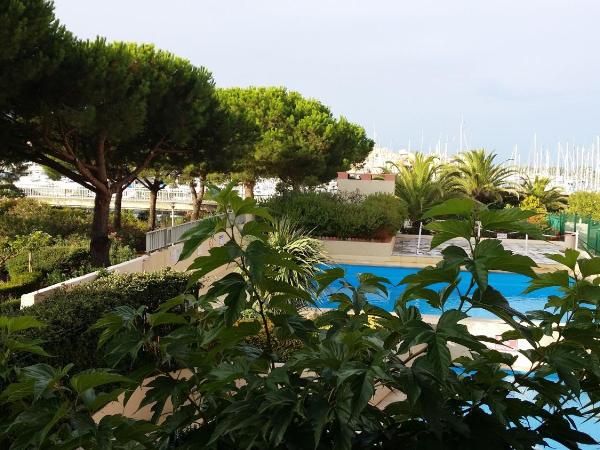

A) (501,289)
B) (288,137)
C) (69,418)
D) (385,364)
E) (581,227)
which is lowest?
(501,289)

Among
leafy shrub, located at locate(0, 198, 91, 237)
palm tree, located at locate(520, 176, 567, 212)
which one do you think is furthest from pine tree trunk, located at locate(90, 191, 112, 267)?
palm tree, located at locate(520, 176, 567, 212)

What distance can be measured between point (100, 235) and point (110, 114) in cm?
272

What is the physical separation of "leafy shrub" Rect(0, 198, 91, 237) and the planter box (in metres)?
7.33

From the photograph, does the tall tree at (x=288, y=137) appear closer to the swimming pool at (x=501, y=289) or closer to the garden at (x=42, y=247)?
the garden at (x=42, y=247)

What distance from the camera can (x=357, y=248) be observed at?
1852cm

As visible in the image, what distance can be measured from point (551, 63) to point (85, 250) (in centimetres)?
2537

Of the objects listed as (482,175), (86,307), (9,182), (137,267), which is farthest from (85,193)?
(86,307)

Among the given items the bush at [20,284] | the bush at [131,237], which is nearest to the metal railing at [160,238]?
the bush at [131,237]

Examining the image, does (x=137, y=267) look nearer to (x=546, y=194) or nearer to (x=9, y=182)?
(x=9, y=182)

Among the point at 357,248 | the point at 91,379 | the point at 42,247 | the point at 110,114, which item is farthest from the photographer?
the point at 357,248

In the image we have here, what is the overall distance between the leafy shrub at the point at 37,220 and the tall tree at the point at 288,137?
352 inches

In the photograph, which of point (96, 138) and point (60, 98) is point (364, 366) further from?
point (96, 138)

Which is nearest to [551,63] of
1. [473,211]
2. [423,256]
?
[423,256]

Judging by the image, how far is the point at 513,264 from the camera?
109cm
